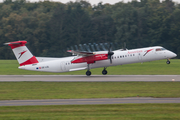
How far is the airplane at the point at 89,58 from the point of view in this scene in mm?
Result: 31484

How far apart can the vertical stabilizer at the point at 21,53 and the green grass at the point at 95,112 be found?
18.6m

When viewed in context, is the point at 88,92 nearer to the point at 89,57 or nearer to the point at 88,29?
the point at 89,57

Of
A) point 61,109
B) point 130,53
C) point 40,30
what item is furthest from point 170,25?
point 61,109

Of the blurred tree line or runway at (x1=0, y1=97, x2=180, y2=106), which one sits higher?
the blurred tree line

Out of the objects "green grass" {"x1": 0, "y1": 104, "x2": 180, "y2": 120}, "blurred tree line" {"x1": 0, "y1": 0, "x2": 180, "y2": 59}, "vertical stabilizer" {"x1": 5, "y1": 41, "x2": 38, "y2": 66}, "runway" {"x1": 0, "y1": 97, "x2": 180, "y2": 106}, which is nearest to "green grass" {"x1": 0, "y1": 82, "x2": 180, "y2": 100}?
"runway" {"x1": 0, "y1": 97, "x2": 180, "y2": 106}

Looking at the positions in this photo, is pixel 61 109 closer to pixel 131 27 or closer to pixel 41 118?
pixel 41 118

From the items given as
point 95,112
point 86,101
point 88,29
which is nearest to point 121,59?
point 86,101

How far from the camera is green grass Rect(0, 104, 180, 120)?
1208 cm

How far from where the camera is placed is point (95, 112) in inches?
512

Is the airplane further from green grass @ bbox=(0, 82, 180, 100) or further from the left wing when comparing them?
green grass @ bbox=(0, 82, 180, 100)

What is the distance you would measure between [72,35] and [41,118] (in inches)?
2826

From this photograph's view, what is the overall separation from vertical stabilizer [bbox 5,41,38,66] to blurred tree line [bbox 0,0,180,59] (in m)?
42.6

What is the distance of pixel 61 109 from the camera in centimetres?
1365

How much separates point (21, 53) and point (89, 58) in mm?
8706
